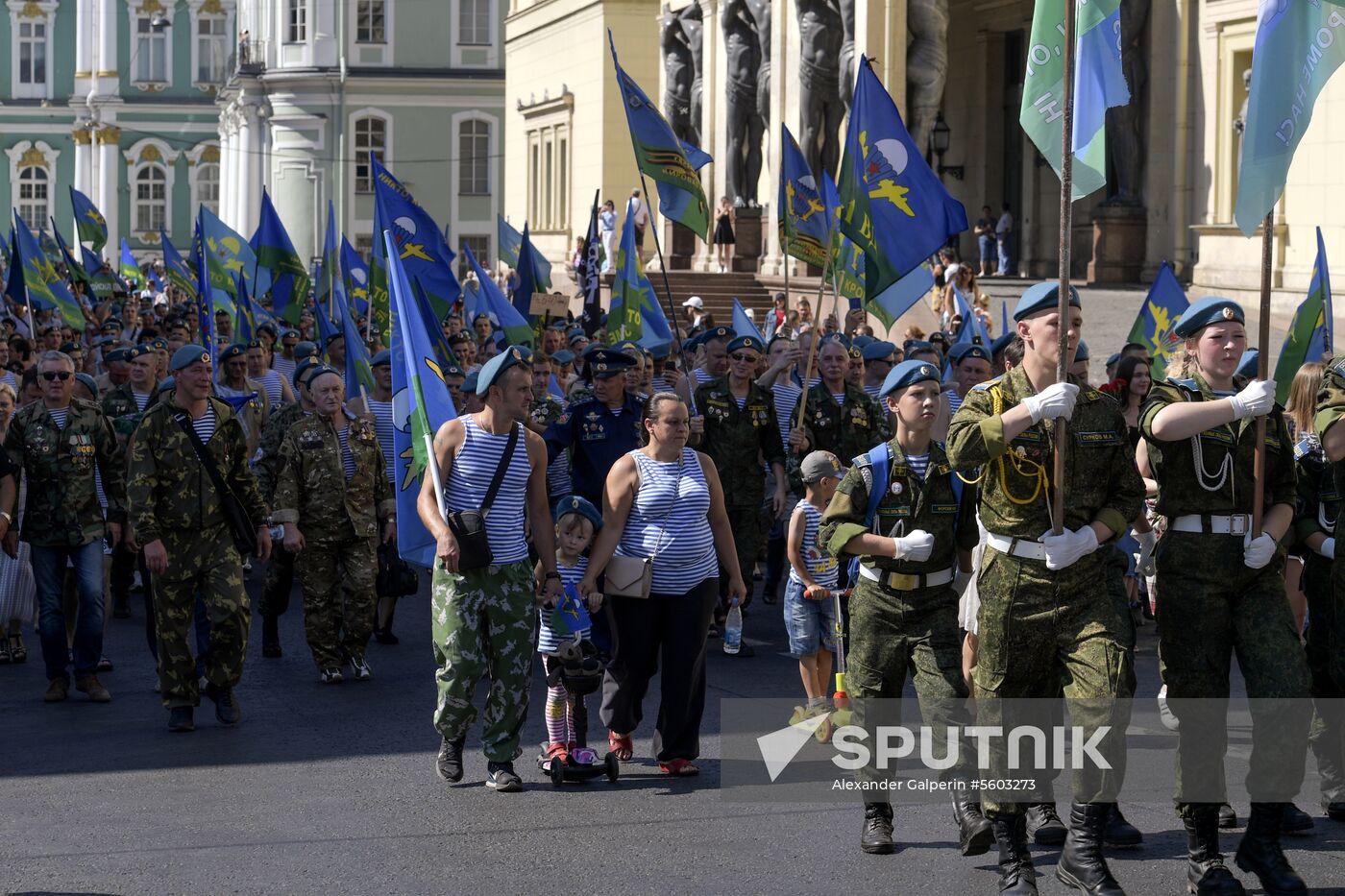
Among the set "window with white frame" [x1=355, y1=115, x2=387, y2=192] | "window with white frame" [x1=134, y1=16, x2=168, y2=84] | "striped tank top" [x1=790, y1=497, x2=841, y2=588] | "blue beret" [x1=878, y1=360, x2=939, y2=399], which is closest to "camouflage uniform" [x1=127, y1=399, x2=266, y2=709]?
"striped tank top" [x1=790, y1=497, x2=841, y2=588]

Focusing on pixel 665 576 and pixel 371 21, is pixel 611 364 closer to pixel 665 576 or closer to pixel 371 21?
pixel 665 576

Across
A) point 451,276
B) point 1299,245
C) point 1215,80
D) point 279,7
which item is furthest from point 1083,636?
point 279,7

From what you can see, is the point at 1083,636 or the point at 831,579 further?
the point at 831,579

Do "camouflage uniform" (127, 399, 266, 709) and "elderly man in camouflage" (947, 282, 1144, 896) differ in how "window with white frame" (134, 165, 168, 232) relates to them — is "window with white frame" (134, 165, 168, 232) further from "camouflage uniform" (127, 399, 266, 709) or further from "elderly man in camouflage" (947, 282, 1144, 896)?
"elderly man in camouflage" (947, 282, 1144, 896)

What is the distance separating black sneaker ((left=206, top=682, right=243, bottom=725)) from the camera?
9.29m

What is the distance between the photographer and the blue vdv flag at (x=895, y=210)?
10.8m

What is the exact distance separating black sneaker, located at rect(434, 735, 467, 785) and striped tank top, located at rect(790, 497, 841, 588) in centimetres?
179

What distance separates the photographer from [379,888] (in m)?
6.54

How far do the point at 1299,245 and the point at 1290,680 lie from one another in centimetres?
1605

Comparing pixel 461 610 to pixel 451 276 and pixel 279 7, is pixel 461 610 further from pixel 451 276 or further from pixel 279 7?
pixel 279 7

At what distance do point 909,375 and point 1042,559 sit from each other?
3.34 feet

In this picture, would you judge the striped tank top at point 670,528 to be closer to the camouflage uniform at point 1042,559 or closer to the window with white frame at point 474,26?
the camouflage uniform at point 1042,559

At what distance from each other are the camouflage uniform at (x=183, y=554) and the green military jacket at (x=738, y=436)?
3281 mm

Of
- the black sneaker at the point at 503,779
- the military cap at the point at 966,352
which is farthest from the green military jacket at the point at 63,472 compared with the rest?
the military cap at the point at 966,352
